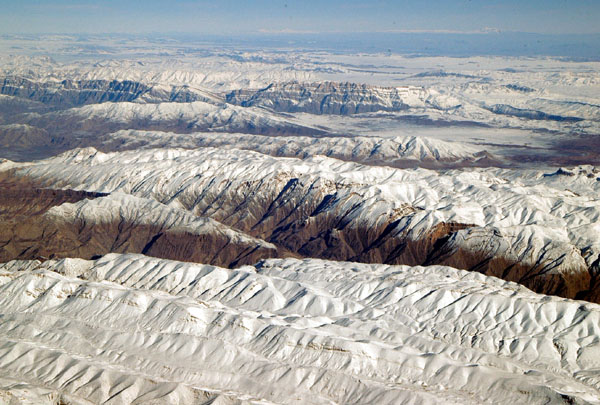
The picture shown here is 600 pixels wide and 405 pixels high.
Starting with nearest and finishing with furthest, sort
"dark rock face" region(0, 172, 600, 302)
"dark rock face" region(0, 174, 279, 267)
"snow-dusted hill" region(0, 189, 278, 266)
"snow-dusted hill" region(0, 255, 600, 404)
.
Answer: "snow-dusted hill" region(0, 255, 600, 404) → "dark rock face" region(0, 172, 600, 302) → "dark rock face" region(0, 174, 279, 267) → "snow-dusted hill" region(0, 189, 278, 266)

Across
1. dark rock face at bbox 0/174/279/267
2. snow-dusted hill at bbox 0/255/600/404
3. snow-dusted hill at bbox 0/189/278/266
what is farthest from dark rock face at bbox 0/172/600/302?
snow-dusted hill at bbox 0/255/600/404

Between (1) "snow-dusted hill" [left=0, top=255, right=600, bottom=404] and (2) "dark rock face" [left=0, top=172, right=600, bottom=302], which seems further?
(2) "dark rock face" [left=0, top=172, right=600, bottom=302]

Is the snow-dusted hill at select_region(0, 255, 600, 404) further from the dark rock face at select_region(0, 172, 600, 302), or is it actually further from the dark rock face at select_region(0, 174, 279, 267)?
the dark rock face at select_region(0, 174, 279, 267)

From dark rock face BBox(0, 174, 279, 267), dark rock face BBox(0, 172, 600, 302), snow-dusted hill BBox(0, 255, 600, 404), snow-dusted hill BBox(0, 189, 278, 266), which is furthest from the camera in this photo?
snow-dusted hill BBox(0, 189, 278, 266)

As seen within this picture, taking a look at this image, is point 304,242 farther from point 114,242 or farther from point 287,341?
point 287,341

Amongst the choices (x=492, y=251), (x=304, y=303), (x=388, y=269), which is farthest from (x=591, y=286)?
(x=304, y=303)

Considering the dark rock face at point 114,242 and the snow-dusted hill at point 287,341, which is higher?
the snow-dusted hill at point 287,341

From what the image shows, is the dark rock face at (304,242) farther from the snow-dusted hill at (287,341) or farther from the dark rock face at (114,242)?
the snow-dusted hill at (287,341)

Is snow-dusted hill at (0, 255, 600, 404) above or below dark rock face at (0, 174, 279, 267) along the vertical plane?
above

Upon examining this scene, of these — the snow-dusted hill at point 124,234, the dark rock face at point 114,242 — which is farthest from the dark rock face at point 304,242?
the snow-dusted hill at point 124,234
